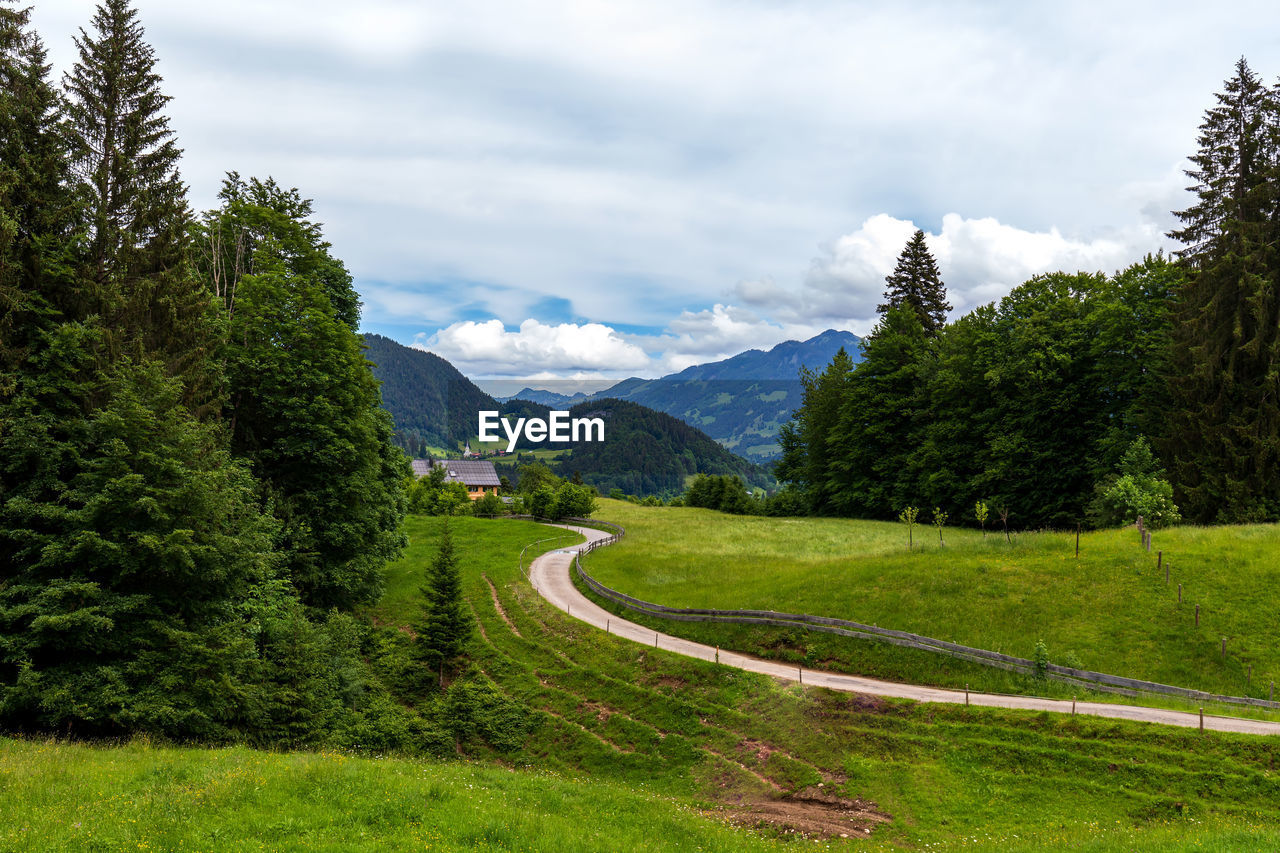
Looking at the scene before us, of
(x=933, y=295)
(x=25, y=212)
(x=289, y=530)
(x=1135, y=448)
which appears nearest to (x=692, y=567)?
(x=289, y=530)

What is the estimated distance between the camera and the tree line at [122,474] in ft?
55.1

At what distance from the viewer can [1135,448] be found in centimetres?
4028

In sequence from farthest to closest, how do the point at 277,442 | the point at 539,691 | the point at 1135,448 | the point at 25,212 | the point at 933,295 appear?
the point at 933,295, the point at 1135,448, the point at 277,442, the point at 539,691, the point at 25,212

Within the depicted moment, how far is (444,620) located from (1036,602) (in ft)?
91.4

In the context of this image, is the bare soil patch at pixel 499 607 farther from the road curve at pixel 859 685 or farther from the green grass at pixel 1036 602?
the green grass at pixel 1036 602

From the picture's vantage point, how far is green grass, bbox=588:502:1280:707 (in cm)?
2377

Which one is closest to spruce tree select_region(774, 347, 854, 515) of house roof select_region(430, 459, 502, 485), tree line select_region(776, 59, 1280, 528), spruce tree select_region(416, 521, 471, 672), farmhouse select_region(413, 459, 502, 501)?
tree line select_region(776, 59, 1280, 528)

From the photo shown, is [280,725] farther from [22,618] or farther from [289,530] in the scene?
[289,530]

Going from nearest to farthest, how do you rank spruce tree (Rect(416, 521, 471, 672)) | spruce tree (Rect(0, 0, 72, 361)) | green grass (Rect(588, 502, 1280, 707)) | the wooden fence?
spruce tree (Rect(0, 0, 72, 361)) < the wooden fence < green grass (Rect(588, 502, 1280, 707)) < spruce tree (Rect(416, 521, 471, 672))

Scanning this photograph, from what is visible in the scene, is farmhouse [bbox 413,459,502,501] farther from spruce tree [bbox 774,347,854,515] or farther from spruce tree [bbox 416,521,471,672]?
spruce tree [bbox 416,521,471,672]

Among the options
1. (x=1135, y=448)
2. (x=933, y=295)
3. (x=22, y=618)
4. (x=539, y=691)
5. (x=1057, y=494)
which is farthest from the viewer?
(x=933, y=295)

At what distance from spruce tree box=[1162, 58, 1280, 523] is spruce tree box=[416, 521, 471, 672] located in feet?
142

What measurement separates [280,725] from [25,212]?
710 inches

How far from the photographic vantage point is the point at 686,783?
21.4 meters
